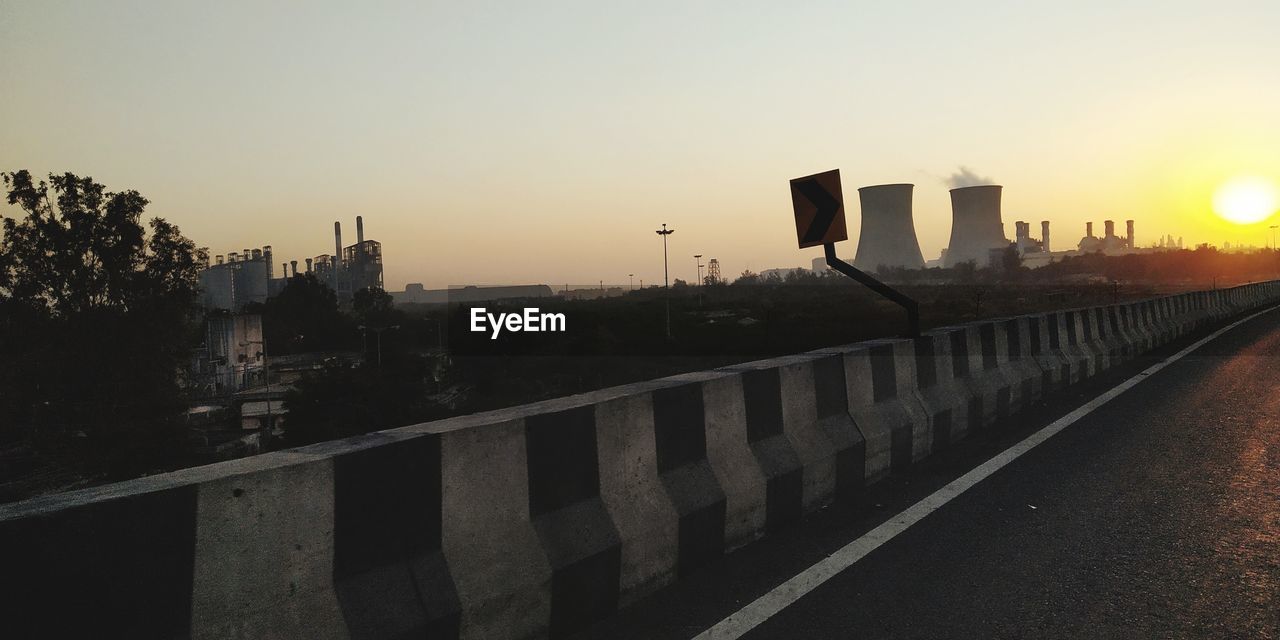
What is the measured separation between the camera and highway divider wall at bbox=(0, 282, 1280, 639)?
2025 mm

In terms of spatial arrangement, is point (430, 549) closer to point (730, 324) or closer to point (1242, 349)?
point (1242, 349)

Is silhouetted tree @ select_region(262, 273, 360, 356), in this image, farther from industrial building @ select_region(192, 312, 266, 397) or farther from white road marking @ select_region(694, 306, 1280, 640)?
white road marking @ select_region(694, 306, 1280, 640)

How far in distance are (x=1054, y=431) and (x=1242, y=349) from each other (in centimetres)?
943

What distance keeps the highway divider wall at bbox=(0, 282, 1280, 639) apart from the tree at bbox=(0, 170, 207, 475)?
217ft

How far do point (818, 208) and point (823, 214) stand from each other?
73mm

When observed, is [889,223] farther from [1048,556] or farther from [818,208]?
[1048,556]

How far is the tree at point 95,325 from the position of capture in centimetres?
6247

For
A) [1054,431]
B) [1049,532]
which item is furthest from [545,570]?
[1054,431]

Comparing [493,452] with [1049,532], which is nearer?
[493,452]

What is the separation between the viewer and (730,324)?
7756 centimetres

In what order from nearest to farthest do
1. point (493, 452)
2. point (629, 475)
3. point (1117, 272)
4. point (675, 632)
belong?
point (493, 452)
point (675, 632)
point (629, 475)
point (1117, 272)

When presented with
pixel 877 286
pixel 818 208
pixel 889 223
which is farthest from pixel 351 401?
pixel 818 208
